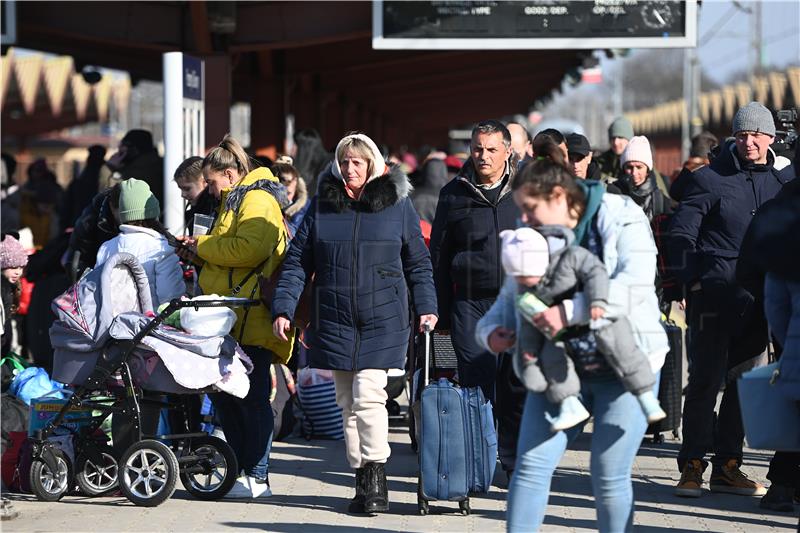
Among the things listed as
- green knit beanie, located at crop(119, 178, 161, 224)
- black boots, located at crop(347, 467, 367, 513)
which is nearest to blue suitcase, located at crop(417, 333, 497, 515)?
black boots, located at crop(347, 467, 367, 513)

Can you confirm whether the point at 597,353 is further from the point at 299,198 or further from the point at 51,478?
the point at 299,198

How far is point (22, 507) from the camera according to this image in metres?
6.84

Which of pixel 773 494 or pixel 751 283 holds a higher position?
pixel 751 283

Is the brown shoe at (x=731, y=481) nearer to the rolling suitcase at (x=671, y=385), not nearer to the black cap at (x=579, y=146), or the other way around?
the rolling suitcase at (x=671, y=385)

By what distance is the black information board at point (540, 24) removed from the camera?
36.9 feet

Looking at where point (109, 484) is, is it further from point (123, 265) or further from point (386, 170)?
point (386, 170)

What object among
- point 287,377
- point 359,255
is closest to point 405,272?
point 359,255

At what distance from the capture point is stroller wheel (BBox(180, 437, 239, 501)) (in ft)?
22.7

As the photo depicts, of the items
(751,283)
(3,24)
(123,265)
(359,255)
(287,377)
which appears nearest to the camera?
(751,283)

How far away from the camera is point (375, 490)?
661 cm

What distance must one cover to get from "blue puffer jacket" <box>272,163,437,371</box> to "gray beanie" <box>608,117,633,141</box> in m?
4.26

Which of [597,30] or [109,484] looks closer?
[109,484]

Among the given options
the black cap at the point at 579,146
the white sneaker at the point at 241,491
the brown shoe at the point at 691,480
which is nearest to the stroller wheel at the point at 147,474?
the white sneaker at the point at 241,491

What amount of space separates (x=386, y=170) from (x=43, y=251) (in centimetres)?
430
